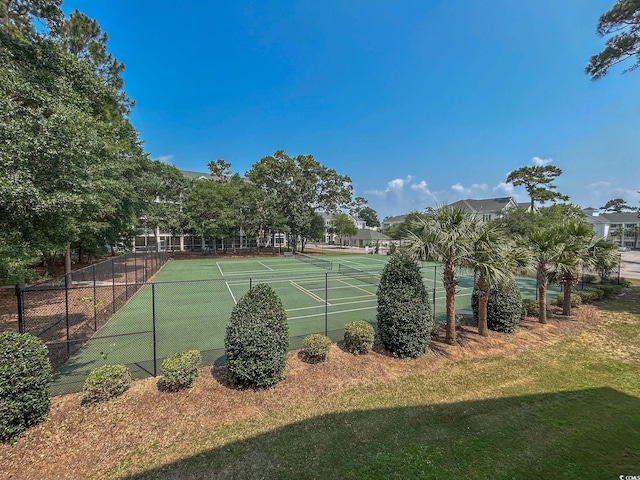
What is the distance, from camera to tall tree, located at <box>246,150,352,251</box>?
130ft

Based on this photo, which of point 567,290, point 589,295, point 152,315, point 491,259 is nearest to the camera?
point 491,259

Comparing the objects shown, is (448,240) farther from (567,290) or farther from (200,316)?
(200,316)

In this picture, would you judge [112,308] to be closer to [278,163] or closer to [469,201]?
[278,163]

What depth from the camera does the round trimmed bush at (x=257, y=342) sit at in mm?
5438

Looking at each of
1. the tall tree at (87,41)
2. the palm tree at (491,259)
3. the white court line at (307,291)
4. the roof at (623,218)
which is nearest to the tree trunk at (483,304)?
the palm tree at (491,259)

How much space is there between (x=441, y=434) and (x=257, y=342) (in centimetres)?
344

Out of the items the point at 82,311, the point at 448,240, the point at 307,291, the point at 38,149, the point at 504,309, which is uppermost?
the point at 38,149

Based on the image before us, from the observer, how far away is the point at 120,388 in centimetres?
521

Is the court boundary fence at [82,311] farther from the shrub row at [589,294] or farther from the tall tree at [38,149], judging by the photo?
the shrub row at [589,294]

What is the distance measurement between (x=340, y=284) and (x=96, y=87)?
1539cm

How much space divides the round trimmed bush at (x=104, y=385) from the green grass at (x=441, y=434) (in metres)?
1.68

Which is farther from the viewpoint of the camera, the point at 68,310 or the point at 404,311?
the point at 68,310

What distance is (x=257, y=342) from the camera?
5.43 meters

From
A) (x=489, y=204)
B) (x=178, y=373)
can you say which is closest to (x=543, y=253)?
(x=178, y=373)
